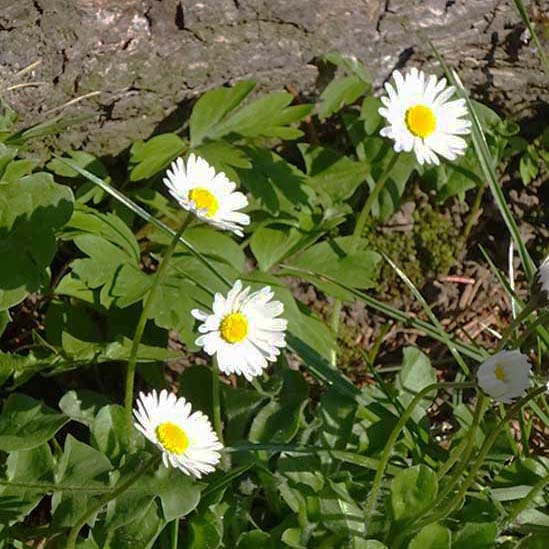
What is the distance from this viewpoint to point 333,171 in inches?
112

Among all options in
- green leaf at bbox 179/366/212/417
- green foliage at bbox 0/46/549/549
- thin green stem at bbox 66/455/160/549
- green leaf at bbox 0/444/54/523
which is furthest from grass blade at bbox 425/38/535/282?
green leaf at bbox 0/444/54/523

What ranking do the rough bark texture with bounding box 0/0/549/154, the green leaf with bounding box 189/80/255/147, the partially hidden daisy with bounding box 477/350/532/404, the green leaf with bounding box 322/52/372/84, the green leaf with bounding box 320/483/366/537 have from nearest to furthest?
1. the partially hidden daisy with bounding box 477/350/532/404
2. the green leaf with bounding box 320/483/366/537
3. the rough bark texture with bounding box 0/0/549/154
4. the green leaf with bounding box 189/80/255/147
5. the green leaf with bounding box 322/52/372/84

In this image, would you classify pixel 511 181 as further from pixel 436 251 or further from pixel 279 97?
pixel 279 97

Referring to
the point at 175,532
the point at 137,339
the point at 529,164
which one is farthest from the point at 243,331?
the point at 529,164

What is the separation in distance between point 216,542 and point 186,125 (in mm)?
1086

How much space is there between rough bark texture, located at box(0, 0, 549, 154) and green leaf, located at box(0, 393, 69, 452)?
73 cm

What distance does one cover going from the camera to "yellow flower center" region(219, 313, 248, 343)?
2191 millimetres

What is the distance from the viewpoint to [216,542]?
7.14ft

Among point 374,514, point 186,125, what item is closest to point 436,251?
point 186,125

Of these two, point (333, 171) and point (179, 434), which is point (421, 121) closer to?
point (333, 171)

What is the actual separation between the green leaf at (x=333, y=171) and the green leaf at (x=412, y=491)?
2.83 ft

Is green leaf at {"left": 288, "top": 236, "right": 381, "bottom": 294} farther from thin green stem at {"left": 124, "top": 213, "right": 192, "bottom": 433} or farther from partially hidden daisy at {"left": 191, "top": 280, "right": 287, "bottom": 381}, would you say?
thin green stem at {"left": 124, "top": 213, "right": 192, "bottom": 433}

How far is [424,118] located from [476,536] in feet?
3.21

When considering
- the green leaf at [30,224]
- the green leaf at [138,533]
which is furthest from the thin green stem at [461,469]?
the green leaf at [30,224]
